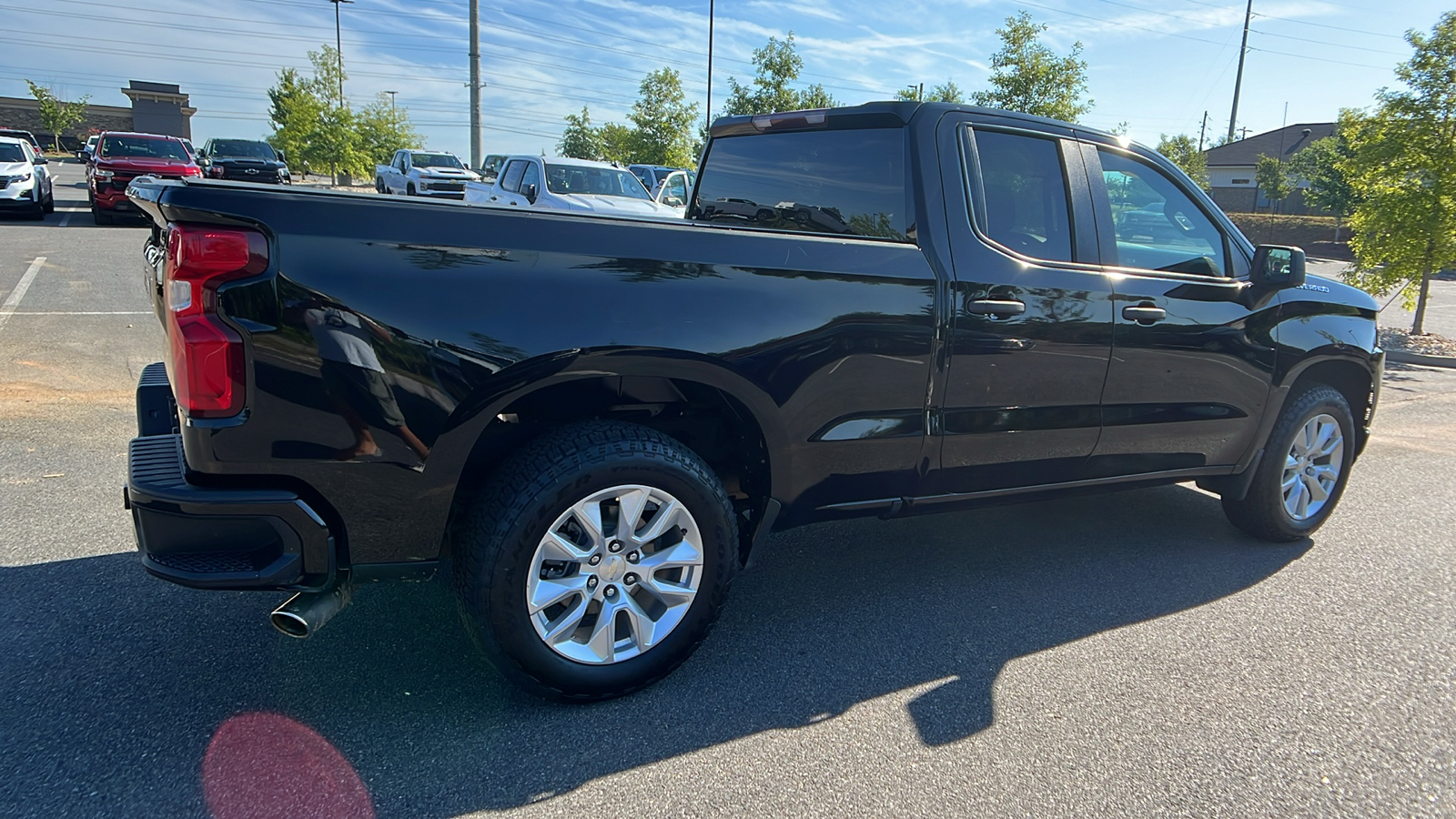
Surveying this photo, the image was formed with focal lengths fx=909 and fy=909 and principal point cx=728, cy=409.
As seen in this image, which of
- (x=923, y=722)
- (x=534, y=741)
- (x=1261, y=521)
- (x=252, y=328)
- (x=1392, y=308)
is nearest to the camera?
(x=252, y=328)

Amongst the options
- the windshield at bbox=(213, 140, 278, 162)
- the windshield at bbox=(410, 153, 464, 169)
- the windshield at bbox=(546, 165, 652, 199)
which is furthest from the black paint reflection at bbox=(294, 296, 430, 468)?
the windshield at bbox=(410, 153, 464, 169)

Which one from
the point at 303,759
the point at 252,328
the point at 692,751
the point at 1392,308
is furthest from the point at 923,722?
the point at 1392,308

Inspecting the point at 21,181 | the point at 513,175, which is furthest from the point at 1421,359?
the point at 21,181

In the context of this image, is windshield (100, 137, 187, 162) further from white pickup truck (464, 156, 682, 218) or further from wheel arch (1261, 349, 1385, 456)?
wheel arch (1261, 349, 1385, 456)

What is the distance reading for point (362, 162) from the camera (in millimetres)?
37250

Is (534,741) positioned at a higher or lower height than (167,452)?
lower

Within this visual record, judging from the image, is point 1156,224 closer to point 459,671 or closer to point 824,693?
point 824,693

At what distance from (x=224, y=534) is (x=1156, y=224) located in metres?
3.82

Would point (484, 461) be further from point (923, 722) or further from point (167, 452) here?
point (923, 722)

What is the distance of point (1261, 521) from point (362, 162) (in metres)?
38.6

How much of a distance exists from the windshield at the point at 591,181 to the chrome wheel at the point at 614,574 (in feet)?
44.6

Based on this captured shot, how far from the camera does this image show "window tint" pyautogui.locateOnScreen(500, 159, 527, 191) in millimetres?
16672

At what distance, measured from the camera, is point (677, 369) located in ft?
9.39

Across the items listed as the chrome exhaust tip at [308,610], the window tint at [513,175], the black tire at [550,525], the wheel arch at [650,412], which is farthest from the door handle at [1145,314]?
the window tint at [513,175]
